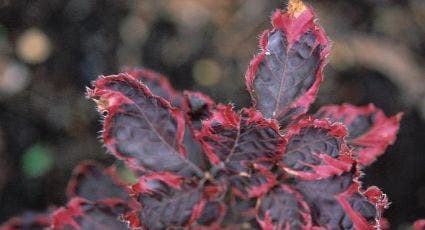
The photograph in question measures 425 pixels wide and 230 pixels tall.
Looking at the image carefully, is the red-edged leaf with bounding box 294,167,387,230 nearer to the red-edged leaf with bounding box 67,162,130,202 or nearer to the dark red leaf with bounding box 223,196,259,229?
the dark red leaf with bounding box 223,196,259,229

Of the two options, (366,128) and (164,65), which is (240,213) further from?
(164,65)

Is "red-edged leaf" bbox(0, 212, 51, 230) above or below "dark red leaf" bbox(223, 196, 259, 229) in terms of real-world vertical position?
below

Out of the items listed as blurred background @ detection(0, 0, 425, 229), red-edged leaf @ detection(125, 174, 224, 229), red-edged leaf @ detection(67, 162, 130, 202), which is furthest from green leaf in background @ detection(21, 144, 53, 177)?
red-edged leaf @ detection(125, 174, 224, 229)

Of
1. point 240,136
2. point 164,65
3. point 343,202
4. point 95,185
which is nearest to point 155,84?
point 95,185

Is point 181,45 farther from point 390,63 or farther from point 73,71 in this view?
point 390,63

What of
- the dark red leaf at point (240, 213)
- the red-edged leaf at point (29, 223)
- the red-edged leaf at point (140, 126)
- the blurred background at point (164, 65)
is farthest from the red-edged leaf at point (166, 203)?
the blurred background at point (164, 65)
